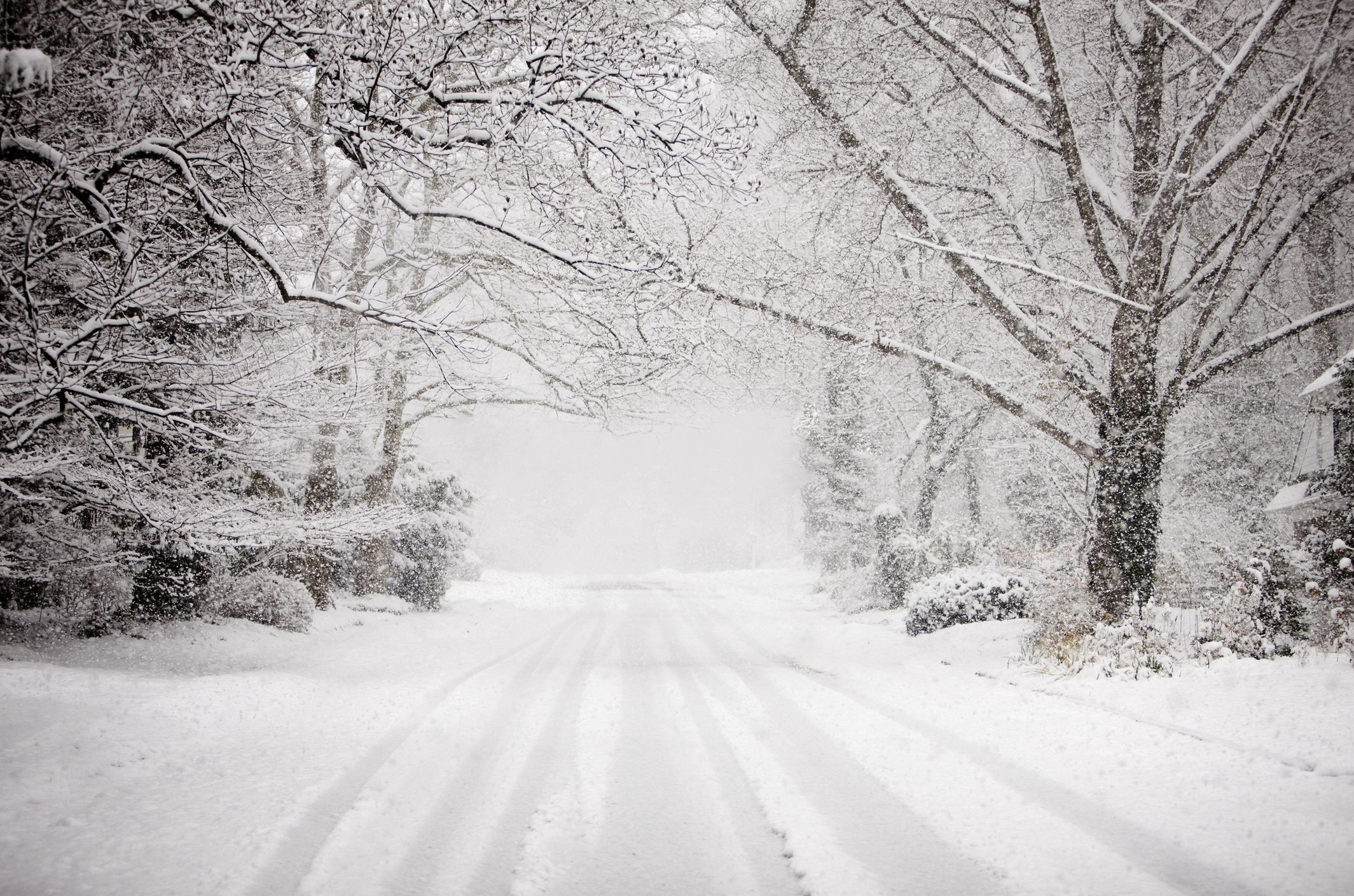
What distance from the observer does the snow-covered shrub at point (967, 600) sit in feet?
37.2

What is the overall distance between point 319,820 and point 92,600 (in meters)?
8.30

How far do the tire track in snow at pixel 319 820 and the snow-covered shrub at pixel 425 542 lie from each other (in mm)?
10842

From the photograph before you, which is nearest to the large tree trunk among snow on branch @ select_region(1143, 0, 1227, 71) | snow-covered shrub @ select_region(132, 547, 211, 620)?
snow on branch @ select_region(1143, 0, 1227, 71)

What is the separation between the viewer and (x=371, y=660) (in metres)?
8.69

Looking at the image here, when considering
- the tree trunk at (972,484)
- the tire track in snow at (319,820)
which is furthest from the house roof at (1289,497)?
the tire track in snow at (319,820)

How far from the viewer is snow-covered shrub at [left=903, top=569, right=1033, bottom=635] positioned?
11.4m

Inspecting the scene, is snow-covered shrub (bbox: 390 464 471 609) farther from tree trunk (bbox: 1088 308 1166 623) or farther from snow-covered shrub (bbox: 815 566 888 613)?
tree trunk (bbox: 1088 308 1166 623)

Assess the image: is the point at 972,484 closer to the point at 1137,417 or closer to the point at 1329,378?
the point at 1329,378

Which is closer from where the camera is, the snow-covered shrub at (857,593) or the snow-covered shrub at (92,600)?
the snow-covered shrub at (92,600)

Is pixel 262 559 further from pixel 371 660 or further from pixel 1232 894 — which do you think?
pixel 1232 894

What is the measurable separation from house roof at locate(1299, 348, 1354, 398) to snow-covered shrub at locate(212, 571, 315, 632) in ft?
53.0

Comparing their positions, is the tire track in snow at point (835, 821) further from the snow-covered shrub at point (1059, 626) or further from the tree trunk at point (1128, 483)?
the tree trunk at point (1128, 483)

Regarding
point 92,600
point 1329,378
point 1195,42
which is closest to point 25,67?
point 92,600

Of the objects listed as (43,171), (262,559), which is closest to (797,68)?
(43,171)
